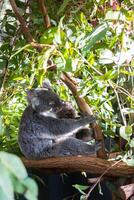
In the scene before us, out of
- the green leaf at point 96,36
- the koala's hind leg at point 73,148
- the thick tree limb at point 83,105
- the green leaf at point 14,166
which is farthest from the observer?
the koala's hind leg at point 73,148

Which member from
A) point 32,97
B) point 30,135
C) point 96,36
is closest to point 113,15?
point 96,36

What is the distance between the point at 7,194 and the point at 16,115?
1.17m

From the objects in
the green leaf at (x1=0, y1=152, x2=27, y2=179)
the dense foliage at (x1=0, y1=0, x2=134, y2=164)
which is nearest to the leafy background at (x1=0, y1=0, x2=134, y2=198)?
the dense foliage at (x1=0, y1=0, x2=134, y2=164)

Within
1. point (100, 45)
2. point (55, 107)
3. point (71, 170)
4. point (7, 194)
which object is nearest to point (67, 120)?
point (55, 107)

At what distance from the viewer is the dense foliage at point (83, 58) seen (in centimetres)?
75

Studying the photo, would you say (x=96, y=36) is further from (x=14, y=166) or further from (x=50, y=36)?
(x=14, y=166)

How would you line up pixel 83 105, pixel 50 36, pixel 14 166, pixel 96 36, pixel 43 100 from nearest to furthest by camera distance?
pixel 14 166 < pixel 96 36 < pixel 50 36 < pixel 83 105 < pixel 43 100

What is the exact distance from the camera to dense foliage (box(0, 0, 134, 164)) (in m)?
0.75

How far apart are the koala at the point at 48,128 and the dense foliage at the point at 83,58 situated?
Answer: 2.0 inches

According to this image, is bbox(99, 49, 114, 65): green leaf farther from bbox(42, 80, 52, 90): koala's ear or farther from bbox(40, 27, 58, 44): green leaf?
bbox(42, 80, 52, 90): koala's ear

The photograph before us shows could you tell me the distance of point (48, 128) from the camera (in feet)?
3.62

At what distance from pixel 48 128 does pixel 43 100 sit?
0.30 feet

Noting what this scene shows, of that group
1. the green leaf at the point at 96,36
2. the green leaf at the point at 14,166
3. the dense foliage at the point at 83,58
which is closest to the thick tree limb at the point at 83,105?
the dense foliage at the point at 83,58

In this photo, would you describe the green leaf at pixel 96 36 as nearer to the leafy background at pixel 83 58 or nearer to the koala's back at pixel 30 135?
the leafy background at pixel 83 58
